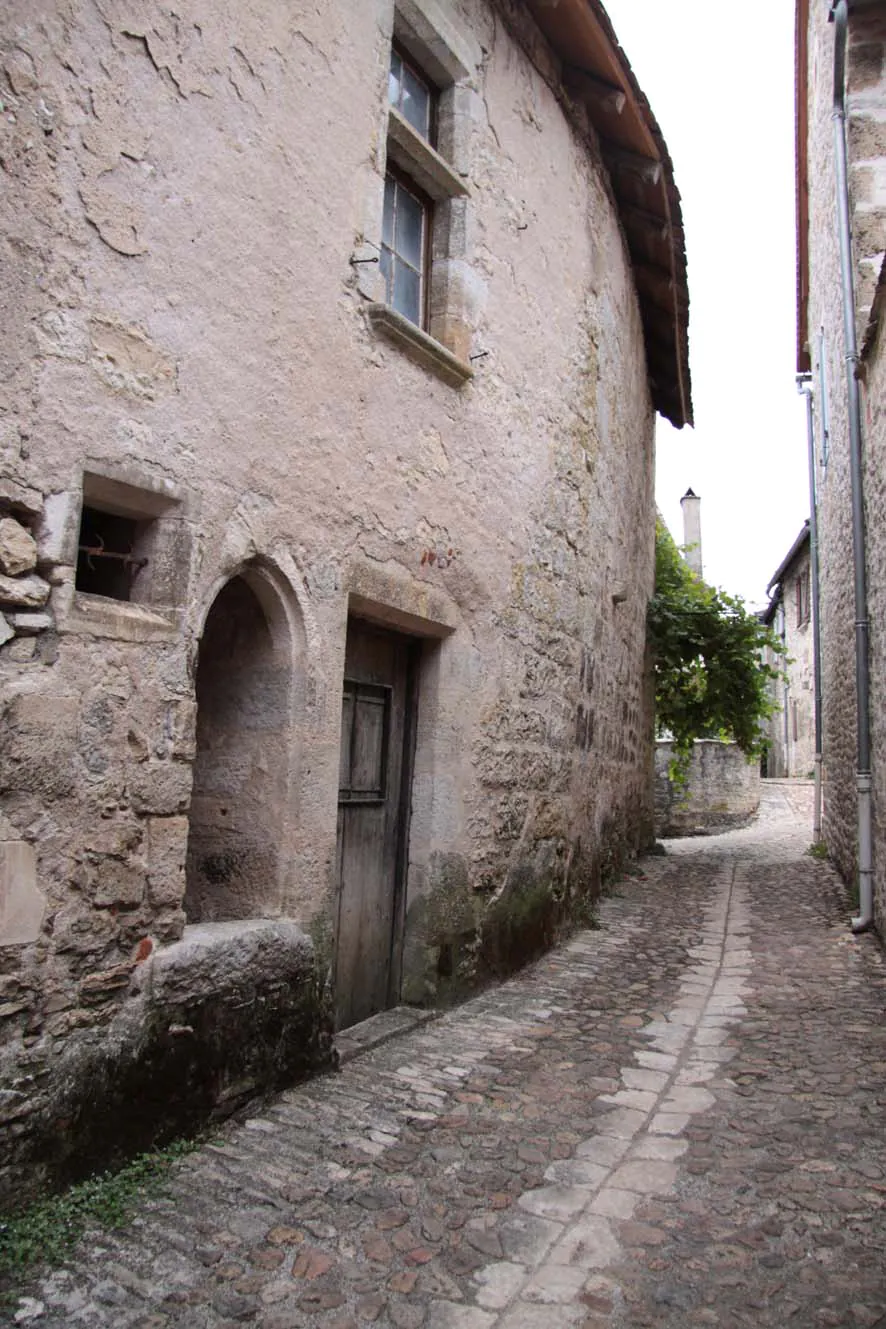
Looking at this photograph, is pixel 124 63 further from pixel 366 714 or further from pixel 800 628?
pixel 800 628

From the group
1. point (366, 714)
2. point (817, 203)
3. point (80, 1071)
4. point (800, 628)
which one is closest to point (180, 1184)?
point (80, 1071)

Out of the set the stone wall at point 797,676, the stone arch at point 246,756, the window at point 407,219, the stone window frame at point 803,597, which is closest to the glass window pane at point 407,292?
the window at point 407,219

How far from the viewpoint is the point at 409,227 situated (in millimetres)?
4492

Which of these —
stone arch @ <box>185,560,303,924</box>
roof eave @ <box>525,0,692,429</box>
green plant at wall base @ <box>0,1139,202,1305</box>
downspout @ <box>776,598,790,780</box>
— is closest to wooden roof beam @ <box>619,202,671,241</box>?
roof eave @ <box>525,0,692,429</box>

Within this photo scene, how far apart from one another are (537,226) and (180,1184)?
4927mm

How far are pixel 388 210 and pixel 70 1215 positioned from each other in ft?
12.8

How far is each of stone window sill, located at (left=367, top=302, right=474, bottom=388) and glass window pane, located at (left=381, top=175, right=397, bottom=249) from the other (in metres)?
0.49

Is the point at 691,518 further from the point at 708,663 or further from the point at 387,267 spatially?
the point at 387,267

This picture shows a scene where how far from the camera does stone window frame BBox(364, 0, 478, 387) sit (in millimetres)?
4215

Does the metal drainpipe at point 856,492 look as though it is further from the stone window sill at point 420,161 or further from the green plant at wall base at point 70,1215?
the green plant at wall base at point 70,1215

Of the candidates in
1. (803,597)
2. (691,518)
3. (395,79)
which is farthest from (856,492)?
(691,518)

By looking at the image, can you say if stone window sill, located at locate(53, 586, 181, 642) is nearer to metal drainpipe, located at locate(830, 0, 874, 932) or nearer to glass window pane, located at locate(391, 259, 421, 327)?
glass window pane, located at locate(391, 259, 421, 327)

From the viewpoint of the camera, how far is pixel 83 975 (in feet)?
8.34

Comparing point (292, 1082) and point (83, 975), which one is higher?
point (83, 975)
